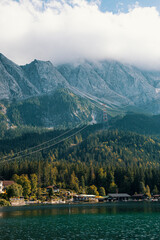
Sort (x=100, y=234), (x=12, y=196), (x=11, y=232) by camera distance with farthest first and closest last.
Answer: (x=12, y=196) < (x=11, y=232) < (x=100, y=234)

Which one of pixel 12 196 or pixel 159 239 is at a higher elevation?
pixel 12 196

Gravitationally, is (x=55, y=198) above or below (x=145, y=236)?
above

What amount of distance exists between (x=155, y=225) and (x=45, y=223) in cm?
2811

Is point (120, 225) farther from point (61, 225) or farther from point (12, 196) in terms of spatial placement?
point (12, 196)

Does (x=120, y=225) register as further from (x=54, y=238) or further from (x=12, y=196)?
(x=12, y=196)

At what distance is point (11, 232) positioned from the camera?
6944 cm

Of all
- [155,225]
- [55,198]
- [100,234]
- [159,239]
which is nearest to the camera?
[159,239]

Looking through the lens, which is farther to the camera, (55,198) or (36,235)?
(55,198)

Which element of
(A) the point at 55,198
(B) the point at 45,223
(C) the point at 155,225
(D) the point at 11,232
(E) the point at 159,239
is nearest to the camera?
(E) the point at 159,239

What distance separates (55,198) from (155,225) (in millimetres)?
125003

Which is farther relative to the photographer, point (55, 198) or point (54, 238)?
point (55, 198)

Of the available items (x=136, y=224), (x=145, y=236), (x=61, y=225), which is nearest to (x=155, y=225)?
(x=136, y=224)

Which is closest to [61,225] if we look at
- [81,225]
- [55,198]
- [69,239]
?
[81,225]

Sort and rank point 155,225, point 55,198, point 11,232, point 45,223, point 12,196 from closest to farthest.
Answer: point 11,232
point 155,225
point 45,223
point 12,196
point 55,198
